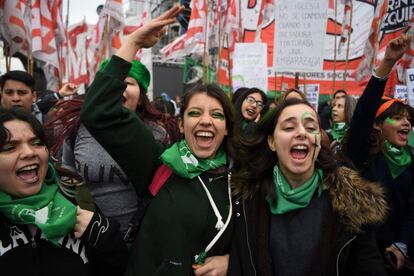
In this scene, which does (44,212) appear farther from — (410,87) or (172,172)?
(410,87)

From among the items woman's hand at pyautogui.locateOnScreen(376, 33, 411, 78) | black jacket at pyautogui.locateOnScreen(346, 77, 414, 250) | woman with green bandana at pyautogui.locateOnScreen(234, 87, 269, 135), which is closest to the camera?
woman's hand at pyautogui.locateOnScreen(376, 33, 411, 78)

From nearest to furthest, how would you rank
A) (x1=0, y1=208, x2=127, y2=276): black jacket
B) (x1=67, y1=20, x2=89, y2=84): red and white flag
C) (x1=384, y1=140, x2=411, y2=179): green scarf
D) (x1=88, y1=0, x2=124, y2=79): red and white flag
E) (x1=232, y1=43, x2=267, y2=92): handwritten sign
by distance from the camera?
(x1=0, y1=208, x2=127, y2=276): black jacket
(x1=384, y1=140, x2=411, y2=179): green scarf
(x1=88, y1=0, x2=124, y2=79): red and white flag
(x1=232, y1=43, x2=267, y2=92): handwritten sign
(x1=67, y1=20, x2=89, y2=84): red and white flag

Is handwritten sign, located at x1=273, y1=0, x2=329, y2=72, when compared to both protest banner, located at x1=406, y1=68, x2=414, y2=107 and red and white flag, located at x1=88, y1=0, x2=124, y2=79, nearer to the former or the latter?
protest banner, located at x1=406, y1=68, x2=414, y2=107

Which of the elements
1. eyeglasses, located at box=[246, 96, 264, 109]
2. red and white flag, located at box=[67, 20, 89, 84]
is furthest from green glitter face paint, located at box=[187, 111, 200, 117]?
red and white flag, located at box=[67, 20, 89, 84]

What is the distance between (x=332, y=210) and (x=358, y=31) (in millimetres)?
9614

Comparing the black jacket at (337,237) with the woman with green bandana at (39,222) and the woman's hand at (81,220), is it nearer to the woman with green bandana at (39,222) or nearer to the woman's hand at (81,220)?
the woman with green bandana at (39,222)

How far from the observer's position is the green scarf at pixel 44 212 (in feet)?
5.70

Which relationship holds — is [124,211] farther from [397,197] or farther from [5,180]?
[397,197]

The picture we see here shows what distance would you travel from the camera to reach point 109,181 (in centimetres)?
241

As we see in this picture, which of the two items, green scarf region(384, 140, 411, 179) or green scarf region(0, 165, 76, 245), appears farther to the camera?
green scarf region(384, 140, 411, 179)

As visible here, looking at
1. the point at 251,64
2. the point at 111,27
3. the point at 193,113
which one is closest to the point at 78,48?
the point at 111,27

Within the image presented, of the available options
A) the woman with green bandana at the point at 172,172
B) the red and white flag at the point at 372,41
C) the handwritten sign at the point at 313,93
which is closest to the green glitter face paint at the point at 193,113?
the woman with green bandana at the point at 172,172

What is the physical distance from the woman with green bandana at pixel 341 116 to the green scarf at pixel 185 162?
1.91 metres

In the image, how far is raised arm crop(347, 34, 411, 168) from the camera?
8.45ft
